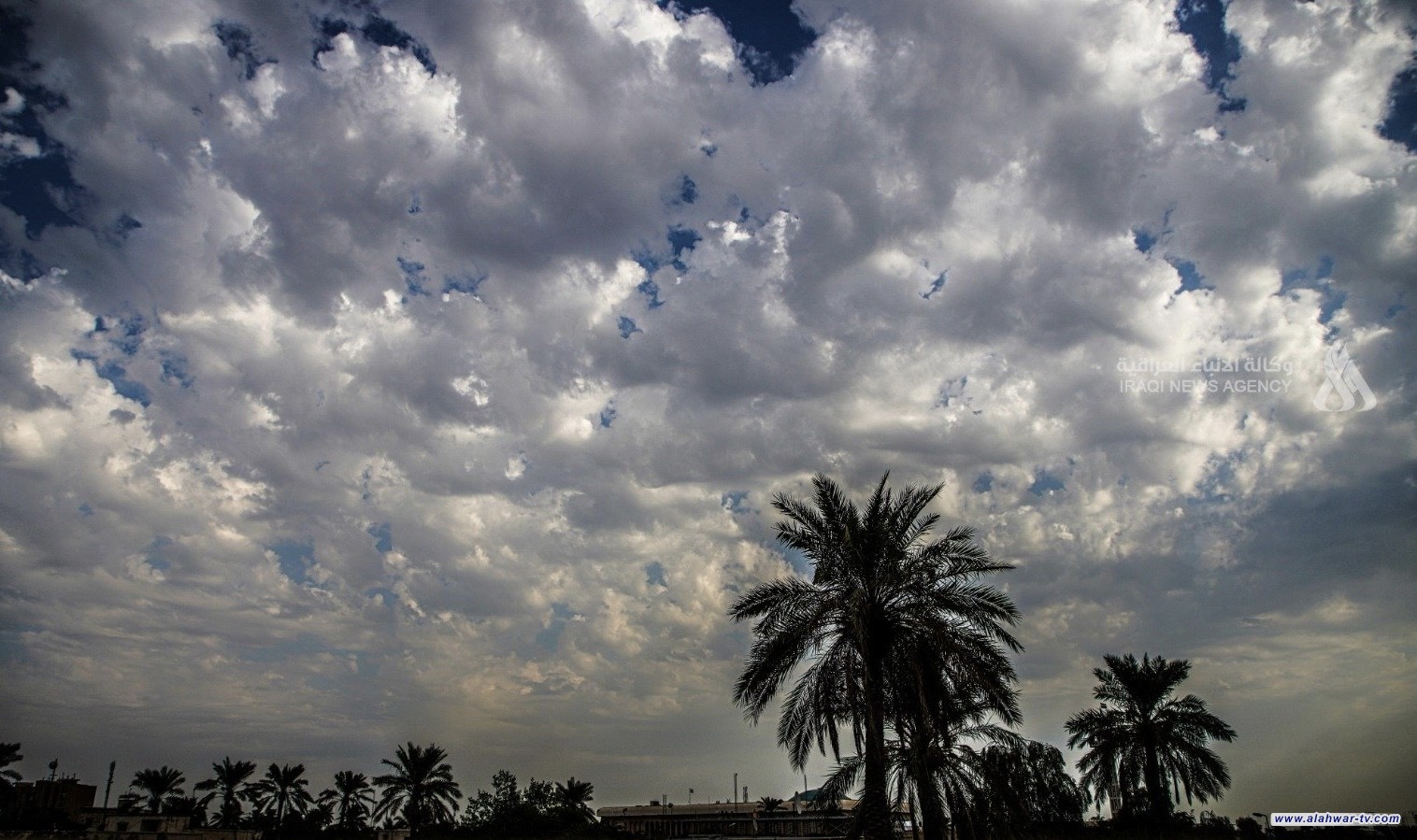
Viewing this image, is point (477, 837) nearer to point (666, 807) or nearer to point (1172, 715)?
point (666, 807)

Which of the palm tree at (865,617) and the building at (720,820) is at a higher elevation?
the palm tree at (865,617)

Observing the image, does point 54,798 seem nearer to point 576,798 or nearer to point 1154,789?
point 576,798

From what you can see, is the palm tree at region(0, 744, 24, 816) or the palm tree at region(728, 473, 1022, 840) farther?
the palm tree at region(0, 744, 24, 816)

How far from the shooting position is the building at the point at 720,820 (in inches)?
2712

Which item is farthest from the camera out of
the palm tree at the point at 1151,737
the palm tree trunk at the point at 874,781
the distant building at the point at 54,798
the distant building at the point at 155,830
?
the distant building at the point at 54,798

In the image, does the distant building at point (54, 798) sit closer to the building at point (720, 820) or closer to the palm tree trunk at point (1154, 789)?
the building at point (720, 820)

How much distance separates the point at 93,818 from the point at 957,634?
293 feet

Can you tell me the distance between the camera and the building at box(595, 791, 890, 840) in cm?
6888

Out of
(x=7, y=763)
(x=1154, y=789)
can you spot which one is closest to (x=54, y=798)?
(x=7, y=763)

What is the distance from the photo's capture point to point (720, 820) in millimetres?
82188

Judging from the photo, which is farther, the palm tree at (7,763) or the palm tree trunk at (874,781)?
the palm tree at (7,763)

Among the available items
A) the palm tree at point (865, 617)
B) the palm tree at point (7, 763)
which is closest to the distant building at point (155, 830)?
the palm tree at point (7, 763)

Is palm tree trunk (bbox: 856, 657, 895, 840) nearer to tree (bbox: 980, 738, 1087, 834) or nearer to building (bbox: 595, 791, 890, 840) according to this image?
tree (bbox: 980, 738, 1087, 834)

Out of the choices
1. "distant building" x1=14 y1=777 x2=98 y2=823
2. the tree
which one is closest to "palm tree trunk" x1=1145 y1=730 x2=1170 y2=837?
the tree
